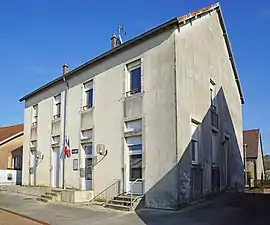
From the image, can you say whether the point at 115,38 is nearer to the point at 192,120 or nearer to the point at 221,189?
the point at 192,120

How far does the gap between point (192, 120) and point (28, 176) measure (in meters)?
14.2

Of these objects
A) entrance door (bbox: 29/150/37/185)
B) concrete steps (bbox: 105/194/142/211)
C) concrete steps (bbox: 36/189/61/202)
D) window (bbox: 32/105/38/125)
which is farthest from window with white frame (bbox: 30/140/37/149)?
concrete steps (bbox: 105/194/142/211)

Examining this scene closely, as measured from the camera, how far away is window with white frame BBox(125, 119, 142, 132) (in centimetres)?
1542

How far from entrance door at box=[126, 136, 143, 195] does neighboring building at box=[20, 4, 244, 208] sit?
0.15 feet

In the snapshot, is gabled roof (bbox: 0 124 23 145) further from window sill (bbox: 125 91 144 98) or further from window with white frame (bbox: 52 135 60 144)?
window sill (bbox: 125 91 144 98)

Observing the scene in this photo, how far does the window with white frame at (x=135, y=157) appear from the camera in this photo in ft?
50.0

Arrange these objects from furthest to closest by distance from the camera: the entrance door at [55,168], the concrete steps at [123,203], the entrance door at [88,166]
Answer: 1. the entrance door at [55,168]
2. the entrance door at [88,166]
3. the concrete steps at [123,203]

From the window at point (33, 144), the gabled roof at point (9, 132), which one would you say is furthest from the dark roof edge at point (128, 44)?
the gabled roof at point (9, 132)

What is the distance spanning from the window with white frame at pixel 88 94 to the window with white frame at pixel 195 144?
19.7ft

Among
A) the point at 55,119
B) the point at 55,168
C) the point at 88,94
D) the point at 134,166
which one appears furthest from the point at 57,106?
the point at 134,166

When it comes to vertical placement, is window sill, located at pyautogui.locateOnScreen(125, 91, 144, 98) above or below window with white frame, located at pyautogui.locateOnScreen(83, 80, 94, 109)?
below

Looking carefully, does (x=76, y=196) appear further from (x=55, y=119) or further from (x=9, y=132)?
(x=9, y=132)

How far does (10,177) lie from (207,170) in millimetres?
17961

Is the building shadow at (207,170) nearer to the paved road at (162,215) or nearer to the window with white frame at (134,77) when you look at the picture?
the paved road at (162,215)
